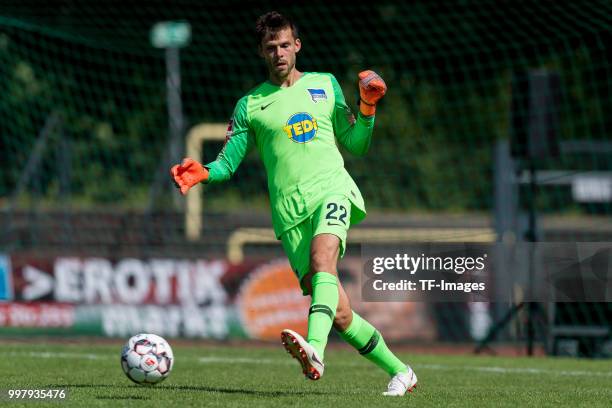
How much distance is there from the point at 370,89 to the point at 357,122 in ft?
0.87

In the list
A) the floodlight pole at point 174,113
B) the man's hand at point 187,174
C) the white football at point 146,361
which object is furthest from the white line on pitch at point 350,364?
the floodlight pole at point 174,113

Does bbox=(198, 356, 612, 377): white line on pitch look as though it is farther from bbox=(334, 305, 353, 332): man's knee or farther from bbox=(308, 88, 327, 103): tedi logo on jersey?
bbox=(308, 88, 327, 103): tedi logo on jersey

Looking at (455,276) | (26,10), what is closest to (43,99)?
(26,10)

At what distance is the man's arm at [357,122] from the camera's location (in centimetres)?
669

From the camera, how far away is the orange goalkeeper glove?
664 cm

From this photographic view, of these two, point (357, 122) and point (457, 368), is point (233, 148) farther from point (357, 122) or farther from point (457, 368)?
point (457, 368)

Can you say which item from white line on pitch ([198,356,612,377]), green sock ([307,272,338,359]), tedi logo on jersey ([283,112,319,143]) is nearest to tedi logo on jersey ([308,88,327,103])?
tedi logo on jersey ([283,112,319,143])

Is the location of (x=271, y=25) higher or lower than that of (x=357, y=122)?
higher

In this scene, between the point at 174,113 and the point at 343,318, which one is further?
the point at 174,113

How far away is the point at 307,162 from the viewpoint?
22.2ft

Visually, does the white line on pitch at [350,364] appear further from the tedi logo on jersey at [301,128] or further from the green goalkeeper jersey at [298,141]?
the tedi logo on jersey at [301,128]

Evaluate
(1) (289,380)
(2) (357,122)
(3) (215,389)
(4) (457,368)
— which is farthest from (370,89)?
(4) (457,368)

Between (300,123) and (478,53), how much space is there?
15013 mm

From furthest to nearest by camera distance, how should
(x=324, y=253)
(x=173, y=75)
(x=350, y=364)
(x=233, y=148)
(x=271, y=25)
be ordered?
(x=173, y=75), (x=350, y=364), (x=233, y=148), (x=271, y=25), (x=324, y=253)
